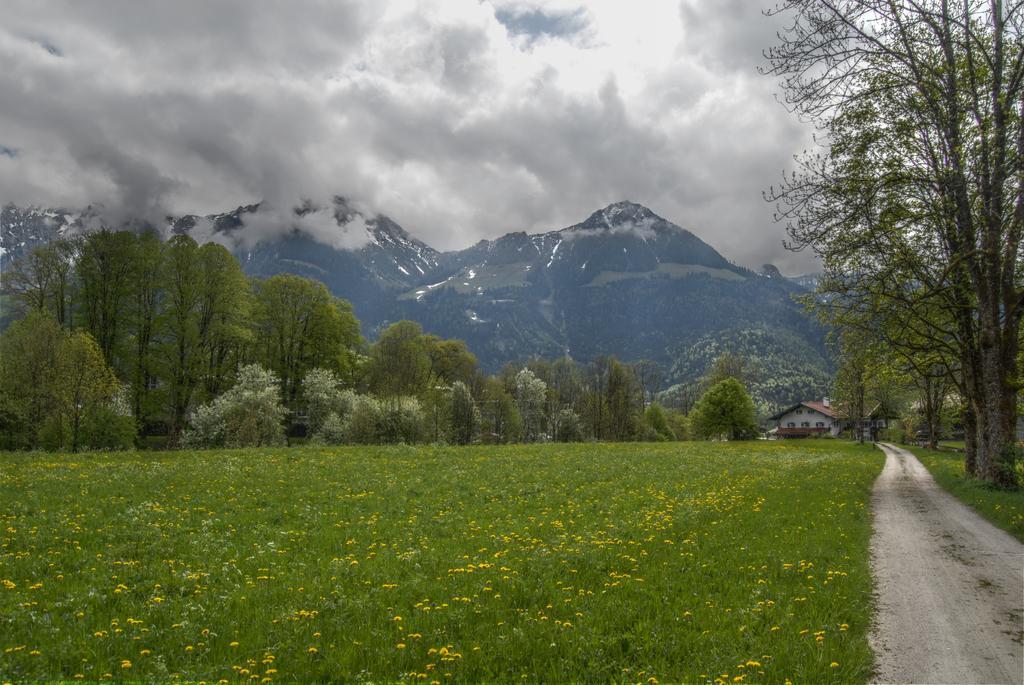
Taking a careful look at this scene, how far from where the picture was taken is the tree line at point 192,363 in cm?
3588

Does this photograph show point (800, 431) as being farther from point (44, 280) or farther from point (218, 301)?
point (44, 280)

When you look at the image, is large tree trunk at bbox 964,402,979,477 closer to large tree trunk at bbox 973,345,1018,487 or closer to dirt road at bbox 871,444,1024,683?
large tree trunk at bbox 973,345,1018,487

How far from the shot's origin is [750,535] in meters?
14.6

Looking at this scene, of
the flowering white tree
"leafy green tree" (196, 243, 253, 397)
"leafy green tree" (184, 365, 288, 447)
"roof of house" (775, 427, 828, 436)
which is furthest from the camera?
"roof of house" (775, 427, 828, 436)

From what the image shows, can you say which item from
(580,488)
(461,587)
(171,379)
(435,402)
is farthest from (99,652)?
(435,402)

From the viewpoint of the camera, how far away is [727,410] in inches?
3696

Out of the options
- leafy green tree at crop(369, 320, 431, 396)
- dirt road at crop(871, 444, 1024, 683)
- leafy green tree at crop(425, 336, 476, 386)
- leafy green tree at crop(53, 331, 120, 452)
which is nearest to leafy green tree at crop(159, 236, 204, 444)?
leafy green tree at crop(53, 331, 120, 452)

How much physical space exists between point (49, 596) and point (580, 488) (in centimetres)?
1766

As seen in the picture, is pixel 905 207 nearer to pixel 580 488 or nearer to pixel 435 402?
pixel 580 488

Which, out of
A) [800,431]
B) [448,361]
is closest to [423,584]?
[448,361]

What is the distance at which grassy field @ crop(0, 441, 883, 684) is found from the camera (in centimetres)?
727

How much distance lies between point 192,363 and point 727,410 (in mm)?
78870

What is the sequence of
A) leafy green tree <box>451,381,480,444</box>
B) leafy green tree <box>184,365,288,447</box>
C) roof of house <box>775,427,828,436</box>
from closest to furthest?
leafy green tree <box>184,365,288,447</box> < leafy green tree <box>451,381,480,444</box> < roof of house <box>775,427,828,436</box>

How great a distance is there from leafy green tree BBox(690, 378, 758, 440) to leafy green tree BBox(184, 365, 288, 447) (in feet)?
231
